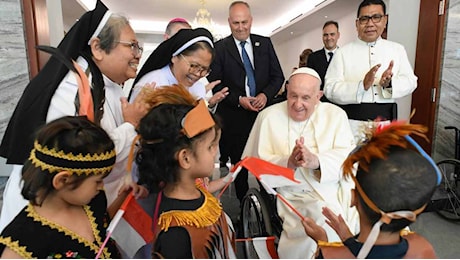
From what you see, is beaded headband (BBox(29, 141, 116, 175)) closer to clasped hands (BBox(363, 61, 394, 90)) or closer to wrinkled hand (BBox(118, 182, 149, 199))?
wrinkled hand (BBox(118, 182, 149, 199))

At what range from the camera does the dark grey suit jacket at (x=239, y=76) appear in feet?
9.68

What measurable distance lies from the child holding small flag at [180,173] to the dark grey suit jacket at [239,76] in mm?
1798

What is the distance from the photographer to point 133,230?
4.22 ft

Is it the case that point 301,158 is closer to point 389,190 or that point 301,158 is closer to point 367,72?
point 389,190

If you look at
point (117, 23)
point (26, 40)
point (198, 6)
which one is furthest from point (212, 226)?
point (198, 6)

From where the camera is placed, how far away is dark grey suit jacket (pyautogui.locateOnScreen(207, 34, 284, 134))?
2.95m

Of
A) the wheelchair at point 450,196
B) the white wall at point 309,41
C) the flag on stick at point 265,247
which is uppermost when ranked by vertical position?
the white wall at point 309,41

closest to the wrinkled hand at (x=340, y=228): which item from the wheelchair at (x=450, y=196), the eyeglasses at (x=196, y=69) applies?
the eyeglasses at (x=196, y=69)

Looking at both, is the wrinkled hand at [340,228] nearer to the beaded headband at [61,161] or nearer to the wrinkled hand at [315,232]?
the wrinkled hand at [315,232]

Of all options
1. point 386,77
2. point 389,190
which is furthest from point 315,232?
point 386,77

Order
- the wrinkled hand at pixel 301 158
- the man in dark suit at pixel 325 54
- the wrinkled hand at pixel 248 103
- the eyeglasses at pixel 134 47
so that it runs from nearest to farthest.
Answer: the eyeglasses at pixel 134 47, the wrinkled hand at pixel 301 158, the wrinkled hand at pixel 248 103, the man in dark suit at pixel 325 54

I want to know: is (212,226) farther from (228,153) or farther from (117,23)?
(228,153)

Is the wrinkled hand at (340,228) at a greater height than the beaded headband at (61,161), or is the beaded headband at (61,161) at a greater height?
the beaded headband at (61,161)

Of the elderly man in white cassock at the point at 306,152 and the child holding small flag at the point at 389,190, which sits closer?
the child holding small flag at the point at 389,190
